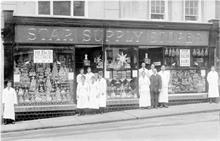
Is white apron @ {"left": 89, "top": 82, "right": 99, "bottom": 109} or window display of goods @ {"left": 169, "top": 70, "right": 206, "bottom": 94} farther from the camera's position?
window display of goods @ {"left": 169, "top": 70, "right": 206, "bottom": 94}

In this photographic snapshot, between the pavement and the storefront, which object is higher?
the storefront

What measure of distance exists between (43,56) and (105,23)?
9.78ft

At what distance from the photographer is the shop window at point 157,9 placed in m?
18.9

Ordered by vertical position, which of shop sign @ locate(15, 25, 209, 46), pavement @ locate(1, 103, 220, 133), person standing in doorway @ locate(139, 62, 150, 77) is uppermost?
shop sign @ locate(15, 25, 209, 46)

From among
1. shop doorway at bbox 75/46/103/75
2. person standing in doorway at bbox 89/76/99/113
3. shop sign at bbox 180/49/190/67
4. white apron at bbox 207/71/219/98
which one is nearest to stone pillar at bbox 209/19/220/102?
white apron at bbox 207/71/219/98

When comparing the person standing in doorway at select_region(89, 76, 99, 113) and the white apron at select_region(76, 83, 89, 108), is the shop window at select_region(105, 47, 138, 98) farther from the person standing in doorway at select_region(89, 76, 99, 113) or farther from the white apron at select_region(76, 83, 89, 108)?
the white apron at select_region(76, 83, 89, 108)

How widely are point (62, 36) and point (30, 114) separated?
3421 millimetres

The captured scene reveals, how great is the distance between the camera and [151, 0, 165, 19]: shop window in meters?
18.9

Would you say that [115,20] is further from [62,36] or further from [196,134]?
[196,134]

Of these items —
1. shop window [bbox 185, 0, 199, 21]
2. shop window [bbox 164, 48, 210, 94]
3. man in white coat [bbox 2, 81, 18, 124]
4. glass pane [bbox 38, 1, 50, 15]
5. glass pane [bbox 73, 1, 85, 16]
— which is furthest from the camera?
shop window [bbox 185, 0, 199, 21]

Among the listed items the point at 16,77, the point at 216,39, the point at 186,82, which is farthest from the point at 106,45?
the point at 216,39

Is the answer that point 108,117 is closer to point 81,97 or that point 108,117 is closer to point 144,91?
point 81,97

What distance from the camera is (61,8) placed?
696 inches

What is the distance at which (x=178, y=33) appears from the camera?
19.0 m
